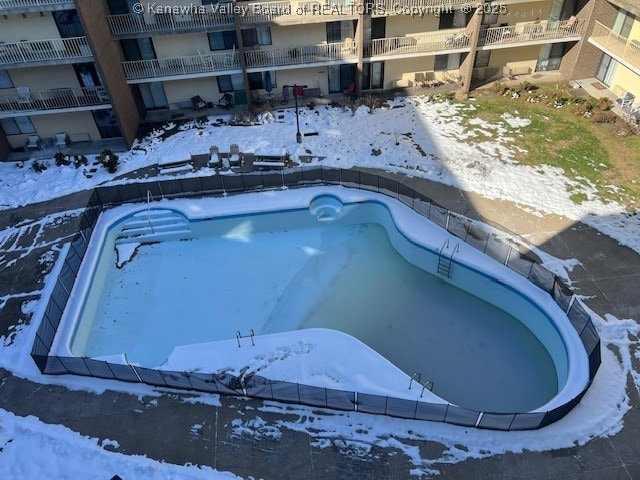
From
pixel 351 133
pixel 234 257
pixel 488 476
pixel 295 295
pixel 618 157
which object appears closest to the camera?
pixel 488 476

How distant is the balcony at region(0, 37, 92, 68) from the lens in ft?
81.0

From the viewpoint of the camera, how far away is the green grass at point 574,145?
2375 cm

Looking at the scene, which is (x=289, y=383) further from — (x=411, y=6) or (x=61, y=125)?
(x=411, y=6)

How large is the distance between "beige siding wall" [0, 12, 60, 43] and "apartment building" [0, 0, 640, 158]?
0.05 meters

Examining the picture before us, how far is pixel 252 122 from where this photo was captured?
1149 inches

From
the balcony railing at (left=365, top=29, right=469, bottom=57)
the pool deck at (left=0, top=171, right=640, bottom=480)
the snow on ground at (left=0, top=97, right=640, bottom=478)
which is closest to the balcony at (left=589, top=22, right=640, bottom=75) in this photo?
the snow on ground at (left=0, top=97, right=640, bottom=478)

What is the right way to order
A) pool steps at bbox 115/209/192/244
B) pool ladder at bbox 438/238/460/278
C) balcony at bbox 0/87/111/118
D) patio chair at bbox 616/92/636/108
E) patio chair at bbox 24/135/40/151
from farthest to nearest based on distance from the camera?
patio chair at bbox 24/135/40/151
patio chair at bbox 616/92/636/108
balcony at bbox 0/87/111/118
pool steps at bbox 115/209/192/244
pool ladder at bbox 438/238/460/278

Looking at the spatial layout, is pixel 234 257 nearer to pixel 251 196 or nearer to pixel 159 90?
pixel 251 196

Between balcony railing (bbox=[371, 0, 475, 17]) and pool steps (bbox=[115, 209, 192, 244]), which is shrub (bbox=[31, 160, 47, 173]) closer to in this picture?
pool steps (bbox=[115, 209, 192, 244])

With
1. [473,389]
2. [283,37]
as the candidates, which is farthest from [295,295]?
[283,37]

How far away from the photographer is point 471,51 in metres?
29.0

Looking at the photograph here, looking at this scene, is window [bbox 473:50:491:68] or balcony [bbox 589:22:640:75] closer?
balcony [bbox 589:22:640:75]

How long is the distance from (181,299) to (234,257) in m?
3.12

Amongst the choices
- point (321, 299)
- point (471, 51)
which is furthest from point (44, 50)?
point (471, 51)
